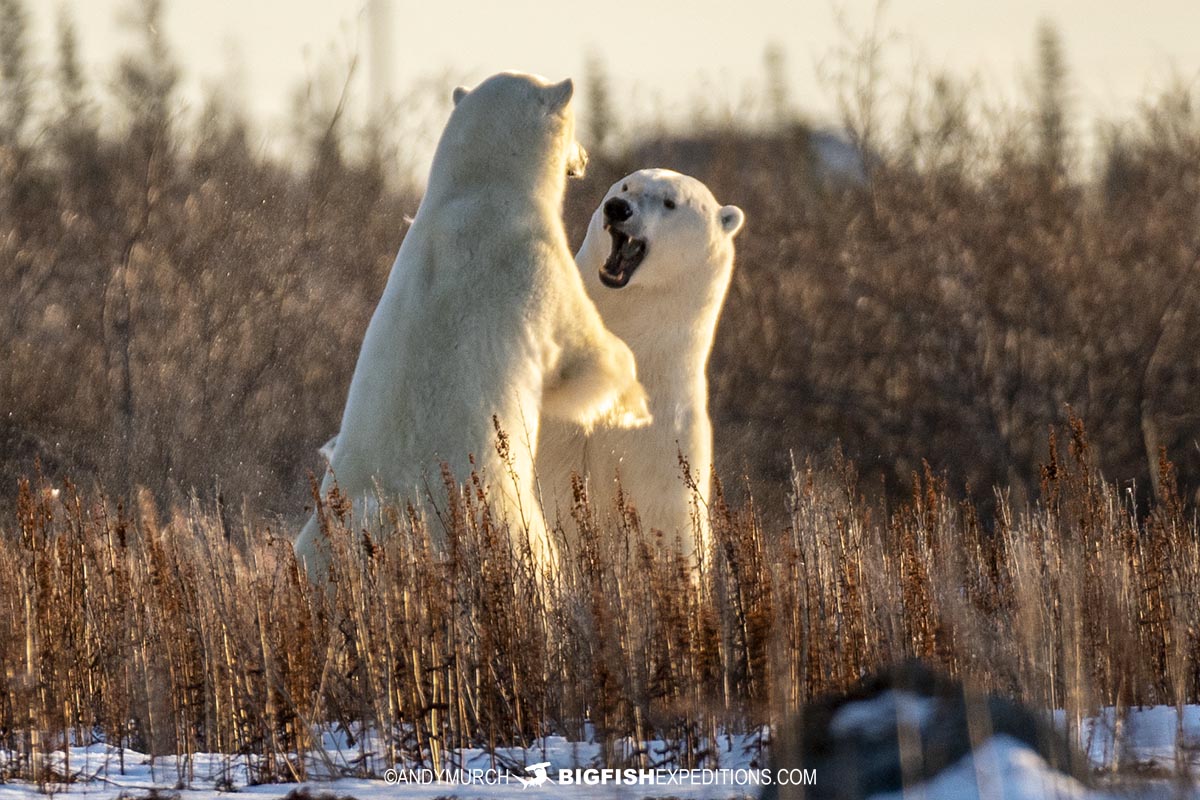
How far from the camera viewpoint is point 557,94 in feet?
21.6

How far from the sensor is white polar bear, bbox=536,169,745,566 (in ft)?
22.1

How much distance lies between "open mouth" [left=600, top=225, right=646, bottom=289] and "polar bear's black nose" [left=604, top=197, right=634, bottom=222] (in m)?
0.05

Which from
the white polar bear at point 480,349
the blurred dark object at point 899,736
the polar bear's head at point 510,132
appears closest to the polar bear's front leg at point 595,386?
the white polar bear at point 480,349

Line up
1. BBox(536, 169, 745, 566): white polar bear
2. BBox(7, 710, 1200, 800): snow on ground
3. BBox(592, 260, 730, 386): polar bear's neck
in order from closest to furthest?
1. BBox(7, 710, 1200, 800): snow on ground
2. BBox(536, 169, 745, 566): white polar bear
3. BBox(592, 260, 730, 386): polar bear's neck

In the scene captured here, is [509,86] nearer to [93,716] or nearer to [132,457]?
[93,716]

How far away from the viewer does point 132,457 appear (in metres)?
14.1

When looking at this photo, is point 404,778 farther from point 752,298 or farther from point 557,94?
point 752,298

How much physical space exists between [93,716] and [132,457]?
8.79 metres

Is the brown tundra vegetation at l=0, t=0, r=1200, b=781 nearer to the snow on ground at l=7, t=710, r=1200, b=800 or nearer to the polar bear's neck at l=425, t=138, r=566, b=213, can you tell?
the polar bear's neck at l=425, t=138, r=566, b=213

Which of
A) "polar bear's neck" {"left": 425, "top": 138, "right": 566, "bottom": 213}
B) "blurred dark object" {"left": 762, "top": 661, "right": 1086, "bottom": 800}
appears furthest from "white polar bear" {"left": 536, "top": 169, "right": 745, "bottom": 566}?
"blurred dark object" {"left": 762, "top": 661, "right": 1086, "bottom": 800}

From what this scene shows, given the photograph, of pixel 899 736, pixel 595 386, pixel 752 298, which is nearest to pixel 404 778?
pixel 899 736

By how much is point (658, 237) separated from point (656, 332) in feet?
1.23

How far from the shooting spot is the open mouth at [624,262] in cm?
695

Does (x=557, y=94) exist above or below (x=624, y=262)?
above
